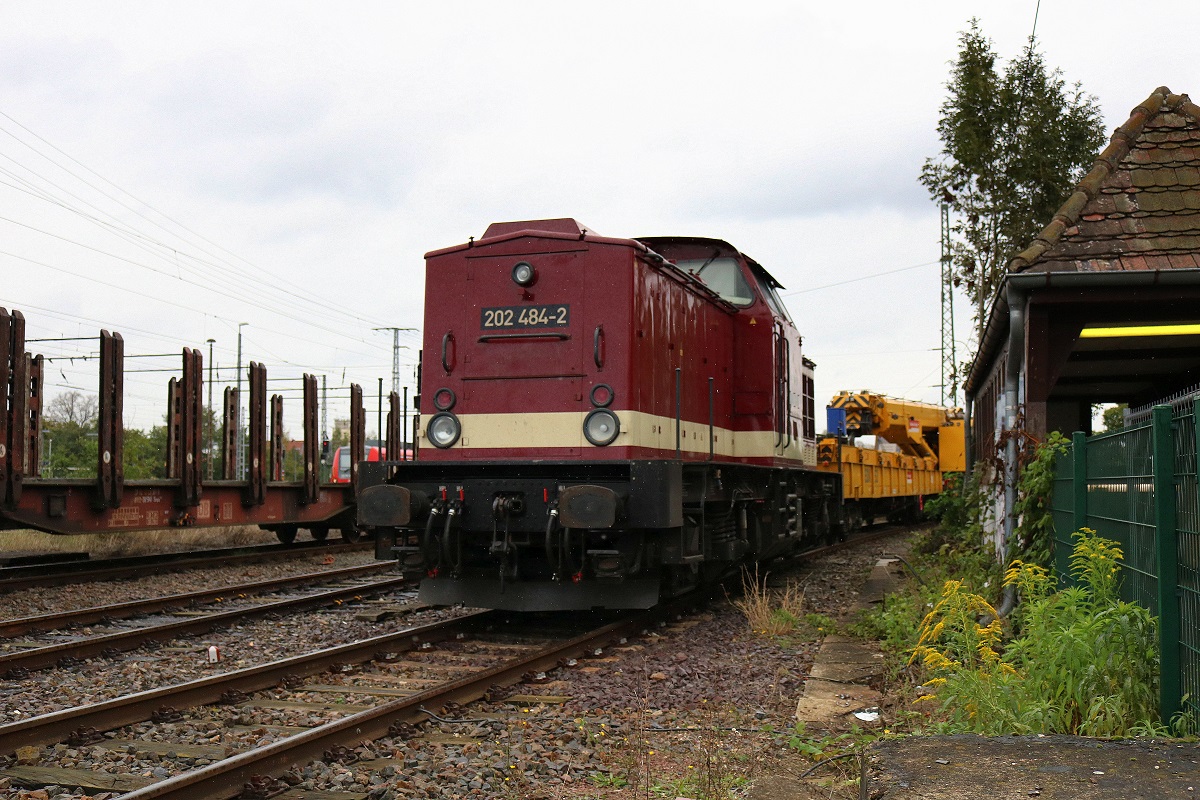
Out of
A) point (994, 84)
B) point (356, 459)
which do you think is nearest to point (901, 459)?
point (994, 84)

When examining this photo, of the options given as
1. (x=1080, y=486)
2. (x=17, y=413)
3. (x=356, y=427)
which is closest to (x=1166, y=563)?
(x=1080, y=486)

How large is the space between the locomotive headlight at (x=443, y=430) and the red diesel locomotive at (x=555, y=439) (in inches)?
0.4

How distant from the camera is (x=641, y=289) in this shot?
8.05 metres

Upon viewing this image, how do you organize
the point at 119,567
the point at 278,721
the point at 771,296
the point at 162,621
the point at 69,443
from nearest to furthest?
the point at 278,721 → the point at 162,621 → the point at 771,296 → the point at 119,567 → the point at 69,443

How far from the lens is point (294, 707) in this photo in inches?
220

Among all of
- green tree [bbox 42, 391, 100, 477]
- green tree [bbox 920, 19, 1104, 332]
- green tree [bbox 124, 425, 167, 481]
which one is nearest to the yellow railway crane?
green tree [bbox 920, 19, 1104, 332]

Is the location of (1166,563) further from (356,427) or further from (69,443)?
(69,443)

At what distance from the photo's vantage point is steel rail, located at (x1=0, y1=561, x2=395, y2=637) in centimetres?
803

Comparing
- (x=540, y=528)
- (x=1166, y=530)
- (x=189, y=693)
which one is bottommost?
(x=189, y=693)

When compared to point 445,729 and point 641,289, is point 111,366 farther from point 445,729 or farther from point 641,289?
point 445,729

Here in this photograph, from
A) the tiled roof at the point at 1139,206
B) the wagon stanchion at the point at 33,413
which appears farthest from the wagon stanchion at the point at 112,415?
the tiled roof at the point at 1139,206

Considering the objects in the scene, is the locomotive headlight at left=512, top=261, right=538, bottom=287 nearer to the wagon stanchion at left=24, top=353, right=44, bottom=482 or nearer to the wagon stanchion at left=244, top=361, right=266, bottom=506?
the wagon stanchion at left=24, top=353, right=44, bottom=482

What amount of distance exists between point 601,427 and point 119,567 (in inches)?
301

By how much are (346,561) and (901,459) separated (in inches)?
480
